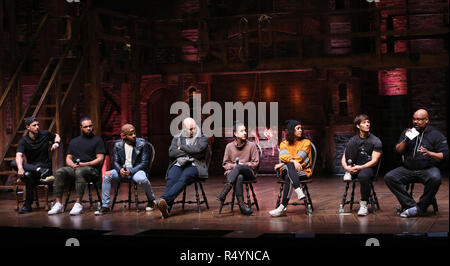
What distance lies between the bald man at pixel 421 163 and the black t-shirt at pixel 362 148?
34 cm

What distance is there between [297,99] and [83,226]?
8.52 meters

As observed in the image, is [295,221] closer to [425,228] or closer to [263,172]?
[425,228]

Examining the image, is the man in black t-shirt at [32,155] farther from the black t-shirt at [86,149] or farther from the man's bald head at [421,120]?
the man's bald head at [421,120]

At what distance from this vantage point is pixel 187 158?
25.7ft

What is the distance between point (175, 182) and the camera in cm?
776

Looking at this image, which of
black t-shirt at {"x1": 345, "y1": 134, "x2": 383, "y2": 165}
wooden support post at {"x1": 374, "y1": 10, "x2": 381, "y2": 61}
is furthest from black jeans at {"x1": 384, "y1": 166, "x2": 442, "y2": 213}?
wooden support post at {"x1": 374, "y1": 10, "x2": 381, "y2": 61}

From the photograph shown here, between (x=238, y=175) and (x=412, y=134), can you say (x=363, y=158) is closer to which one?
(x=412, y=134)

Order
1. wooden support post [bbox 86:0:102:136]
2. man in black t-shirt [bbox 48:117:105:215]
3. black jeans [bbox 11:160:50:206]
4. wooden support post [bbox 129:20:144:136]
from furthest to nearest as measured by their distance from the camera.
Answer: wooden support post [bbox 129:20:144:136] < wooden support post [bbox 86:0:102:136] < black jeans [bbox 11:160:50:206] < man in black t-shirt [bbox 48:117:105:215]

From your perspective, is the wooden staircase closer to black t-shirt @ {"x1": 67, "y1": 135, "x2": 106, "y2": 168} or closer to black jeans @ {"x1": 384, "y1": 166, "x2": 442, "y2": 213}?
black t-shirt @ {"x1": 67, "y1": 135, "x2": 106, "y2": 168}

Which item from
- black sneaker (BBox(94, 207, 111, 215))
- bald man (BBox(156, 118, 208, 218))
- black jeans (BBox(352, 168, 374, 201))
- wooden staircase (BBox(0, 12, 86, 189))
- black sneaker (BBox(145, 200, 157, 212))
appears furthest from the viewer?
wooden staircase (BBox(0, 12, 86, 189))

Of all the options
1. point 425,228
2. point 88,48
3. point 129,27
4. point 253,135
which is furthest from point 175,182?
point 253,135

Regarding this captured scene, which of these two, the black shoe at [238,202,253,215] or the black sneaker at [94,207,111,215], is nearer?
the black shoe at [238,202,253,215]

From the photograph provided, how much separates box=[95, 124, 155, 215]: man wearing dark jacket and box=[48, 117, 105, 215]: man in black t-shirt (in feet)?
0.80

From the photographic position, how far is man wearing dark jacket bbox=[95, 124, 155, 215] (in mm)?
8039
